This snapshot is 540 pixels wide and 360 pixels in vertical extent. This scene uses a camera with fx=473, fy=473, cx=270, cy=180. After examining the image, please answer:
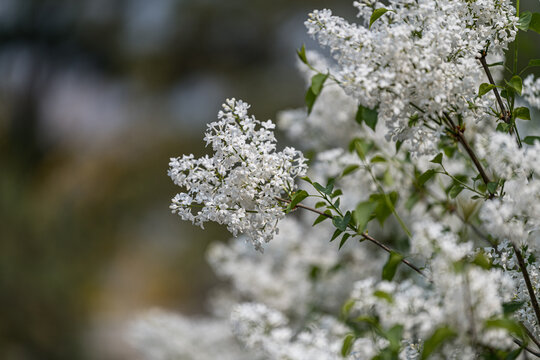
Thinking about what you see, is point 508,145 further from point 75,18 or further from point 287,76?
point 75,18

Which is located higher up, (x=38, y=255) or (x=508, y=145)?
(x=38, y=255)

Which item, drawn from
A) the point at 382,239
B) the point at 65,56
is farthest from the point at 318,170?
the point at 65,56

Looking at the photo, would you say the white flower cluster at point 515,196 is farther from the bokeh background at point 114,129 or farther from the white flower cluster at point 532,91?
the bokeh background at point 114,129

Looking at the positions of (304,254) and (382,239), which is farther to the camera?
(304,254)

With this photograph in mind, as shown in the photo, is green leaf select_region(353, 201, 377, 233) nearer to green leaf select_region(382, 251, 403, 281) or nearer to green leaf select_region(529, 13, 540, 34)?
green leaf select_region(382, 251, 403, 281)

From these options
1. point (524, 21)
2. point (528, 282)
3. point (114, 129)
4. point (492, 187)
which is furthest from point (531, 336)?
point (114, 129)

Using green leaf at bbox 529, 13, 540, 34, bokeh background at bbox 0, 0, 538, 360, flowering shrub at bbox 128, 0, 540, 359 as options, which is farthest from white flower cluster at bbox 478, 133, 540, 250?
bokeh background at bbox 0, 0, 538, 360
